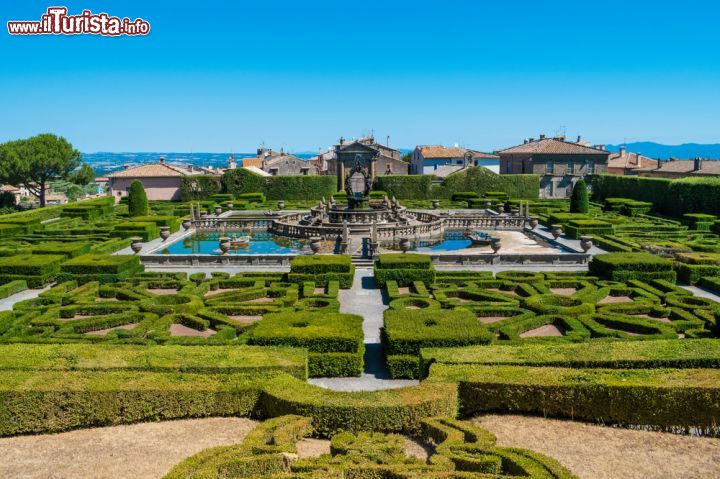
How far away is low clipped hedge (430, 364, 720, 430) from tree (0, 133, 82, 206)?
5819cm

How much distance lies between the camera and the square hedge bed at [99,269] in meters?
25.0

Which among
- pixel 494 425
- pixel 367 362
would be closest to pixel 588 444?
pixel 494 425

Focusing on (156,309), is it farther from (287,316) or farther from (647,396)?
(647,396)

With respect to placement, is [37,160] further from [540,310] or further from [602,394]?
[602,394]

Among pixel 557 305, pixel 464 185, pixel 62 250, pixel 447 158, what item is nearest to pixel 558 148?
pixel 464 185

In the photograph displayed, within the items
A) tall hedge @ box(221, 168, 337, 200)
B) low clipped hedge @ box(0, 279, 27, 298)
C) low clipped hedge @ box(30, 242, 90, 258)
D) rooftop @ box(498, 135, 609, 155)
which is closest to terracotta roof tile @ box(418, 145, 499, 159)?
rooftop @ box(498, 135, 609, 155)

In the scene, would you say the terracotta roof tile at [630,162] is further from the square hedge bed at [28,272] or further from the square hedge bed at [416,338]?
the square hedge bed at [28,272]

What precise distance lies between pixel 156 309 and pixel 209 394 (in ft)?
29.5

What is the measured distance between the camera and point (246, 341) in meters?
15.8

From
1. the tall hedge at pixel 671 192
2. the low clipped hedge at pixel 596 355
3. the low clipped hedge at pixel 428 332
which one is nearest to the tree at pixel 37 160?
the low clipped hedge at pixel 428 332

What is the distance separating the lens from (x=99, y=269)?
990 inches

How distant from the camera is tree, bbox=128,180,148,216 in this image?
159ft

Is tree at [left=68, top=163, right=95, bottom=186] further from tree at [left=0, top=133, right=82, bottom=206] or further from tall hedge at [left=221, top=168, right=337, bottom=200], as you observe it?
tall hedge at [left=221, top=168, right=337, bottom=200]

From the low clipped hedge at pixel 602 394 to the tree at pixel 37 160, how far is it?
58.2 metres
